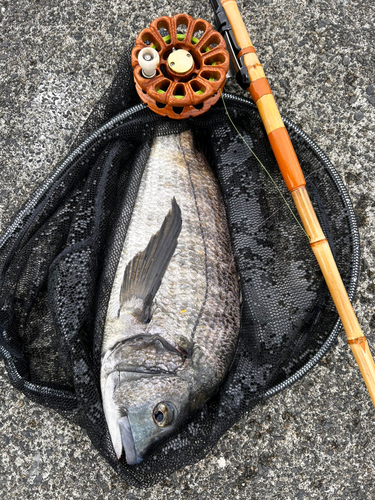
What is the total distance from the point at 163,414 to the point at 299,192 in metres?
1.29

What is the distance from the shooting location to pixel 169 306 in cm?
216

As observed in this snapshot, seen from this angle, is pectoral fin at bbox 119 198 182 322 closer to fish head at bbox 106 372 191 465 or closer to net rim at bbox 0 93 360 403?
fish head at bbox 106 372 191 465

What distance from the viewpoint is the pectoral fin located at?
215cm

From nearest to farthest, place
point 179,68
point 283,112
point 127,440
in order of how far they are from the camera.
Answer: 1. point 127,440
2. point 179,68
3. point 283,112

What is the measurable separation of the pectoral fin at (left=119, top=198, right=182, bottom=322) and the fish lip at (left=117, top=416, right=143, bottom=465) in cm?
49

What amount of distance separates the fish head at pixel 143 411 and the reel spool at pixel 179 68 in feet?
4.53

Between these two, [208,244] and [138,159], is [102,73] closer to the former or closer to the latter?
[138,159]

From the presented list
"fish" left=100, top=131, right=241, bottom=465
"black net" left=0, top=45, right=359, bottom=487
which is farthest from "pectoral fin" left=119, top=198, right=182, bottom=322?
"black net" left=0, top=45, right=359, bottom=487

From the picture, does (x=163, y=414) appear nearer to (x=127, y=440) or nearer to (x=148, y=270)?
(x=127, y=440)

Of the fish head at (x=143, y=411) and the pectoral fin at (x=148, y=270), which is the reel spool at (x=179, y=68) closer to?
the pectoral fin at (x=148, y=270)

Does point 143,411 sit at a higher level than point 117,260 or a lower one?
lower

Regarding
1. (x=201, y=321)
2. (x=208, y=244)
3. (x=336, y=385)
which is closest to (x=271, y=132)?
(x=208, y=244)

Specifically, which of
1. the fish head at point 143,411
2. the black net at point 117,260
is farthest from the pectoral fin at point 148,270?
the fish head at point 143,411

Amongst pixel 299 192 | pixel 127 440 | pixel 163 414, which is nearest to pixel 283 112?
pixel 299 192
